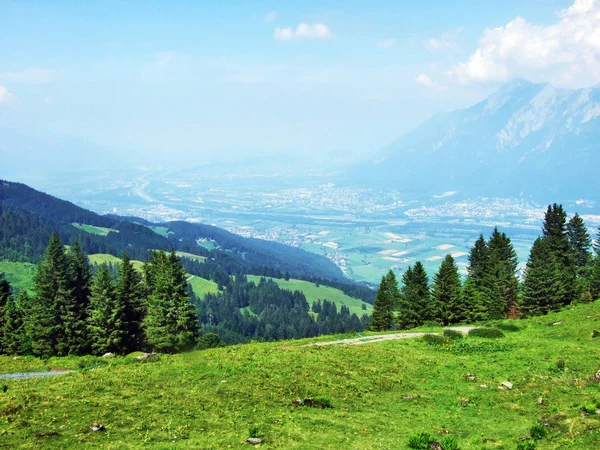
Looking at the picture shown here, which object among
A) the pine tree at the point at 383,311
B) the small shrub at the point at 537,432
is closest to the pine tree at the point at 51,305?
the pine tree at the point at 383,311

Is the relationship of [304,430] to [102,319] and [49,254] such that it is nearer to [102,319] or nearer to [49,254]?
[102,319]

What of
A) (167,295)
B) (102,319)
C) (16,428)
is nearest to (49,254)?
(102,319)

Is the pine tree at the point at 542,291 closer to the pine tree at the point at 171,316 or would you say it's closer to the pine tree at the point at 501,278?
the pine tree at the point at 501,278

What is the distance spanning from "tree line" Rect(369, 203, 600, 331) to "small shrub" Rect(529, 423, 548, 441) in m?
51.1

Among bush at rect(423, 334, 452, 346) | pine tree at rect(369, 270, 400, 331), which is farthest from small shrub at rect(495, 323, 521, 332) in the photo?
pine tree at rect(369, 270, 400, 331)

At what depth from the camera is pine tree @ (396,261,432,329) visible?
256ft

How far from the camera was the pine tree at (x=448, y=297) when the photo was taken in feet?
249

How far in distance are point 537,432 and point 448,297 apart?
52833 mm

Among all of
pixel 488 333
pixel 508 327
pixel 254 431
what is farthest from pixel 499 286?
pixel 254 431

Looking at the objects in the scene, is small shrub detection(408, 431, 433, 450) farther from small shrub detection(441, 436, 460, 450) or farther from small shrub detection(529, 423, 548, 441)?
small shrub detection(529, 423, 548, 441)

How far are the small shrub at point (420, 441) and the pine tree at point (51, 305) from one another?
186ft

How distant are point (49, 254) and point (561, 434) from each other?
6671cm

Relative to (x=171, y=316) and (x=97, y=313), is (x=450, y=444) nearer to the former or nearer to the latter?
(x=171, y=316)

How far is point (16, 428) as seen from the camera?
920 inches
